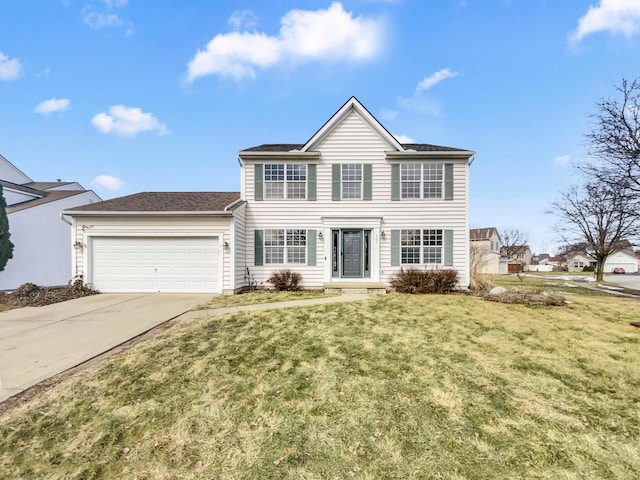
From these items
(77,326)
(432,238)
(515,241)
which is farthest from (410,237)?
(515,241)

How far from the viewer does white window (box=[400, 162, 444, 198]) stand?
509 inches

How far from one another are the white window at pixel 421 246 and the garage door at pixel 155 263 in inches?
322

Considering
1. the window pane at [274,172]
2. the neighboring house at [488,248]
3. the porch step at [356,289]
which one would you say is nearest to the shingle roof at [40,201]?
the window pane at [274,172]

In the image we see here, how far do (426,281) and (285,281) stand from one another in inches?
233

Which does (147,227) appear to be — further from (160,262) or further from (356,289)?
(356,289)

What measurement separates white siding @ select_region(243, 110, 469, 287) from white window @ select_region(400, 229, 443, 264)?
37 cm

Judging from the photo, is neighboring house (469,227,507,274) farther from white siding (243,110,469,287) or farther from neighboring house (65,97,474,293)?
neighboring house (65,97,474,293)

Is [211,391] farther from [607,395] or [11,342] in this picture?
[607,395]

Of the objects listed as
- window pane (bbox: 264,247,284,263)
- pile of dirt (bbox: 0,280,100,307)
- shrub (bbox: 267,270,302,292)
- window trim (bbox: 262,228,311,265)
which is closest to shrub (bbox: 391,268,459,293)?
window trim (bbox: 262,228,311,265)

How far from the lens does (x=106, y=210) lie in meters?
12.1

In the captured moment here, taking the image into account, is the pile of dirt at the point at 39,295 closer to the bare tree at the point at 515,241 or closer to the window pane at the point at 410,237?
the window pane at the point at 410,237

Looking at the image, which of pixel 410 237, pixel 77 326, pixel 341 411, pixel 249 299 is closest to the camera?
pixel 341 411

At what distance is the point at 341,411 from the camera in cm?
358

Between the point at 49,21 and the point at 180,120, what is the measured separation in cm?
593
